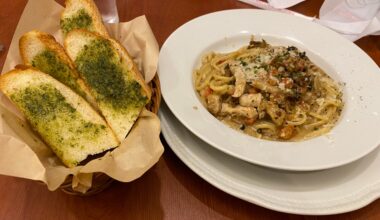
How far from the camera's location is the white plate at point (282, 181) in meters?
1.34

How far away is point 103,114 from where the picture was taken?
4.73 feet

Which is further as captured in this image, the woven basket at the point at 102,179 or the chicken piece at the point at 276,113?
the chicken piece at the point at 276,113

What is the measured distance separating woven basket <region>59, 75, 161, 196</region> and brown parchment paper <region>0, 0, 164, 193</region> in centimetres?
4

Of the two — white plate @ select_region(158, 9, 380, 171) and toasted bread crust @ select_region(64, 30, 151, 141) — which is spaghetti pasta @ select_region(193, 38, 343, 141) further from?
toasted bread crust @ select_region(64, 30, 151, 141)

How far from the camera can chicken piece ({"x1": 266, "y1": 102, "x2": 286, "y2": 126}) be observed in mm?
1812

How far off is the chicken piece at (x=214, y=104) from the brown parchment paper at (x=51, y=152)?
0.40m

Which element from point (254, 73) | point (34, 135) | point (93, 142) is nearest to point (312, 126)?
point (254, 73)

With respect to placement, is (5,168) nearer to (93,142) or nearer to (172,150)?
(93,142)

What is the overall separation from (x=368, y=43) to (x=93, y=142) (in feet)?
6.44

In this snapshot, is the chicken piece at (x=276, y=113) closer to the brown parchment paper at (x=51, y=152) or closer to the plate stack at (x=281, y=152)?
the plate stack at (x=281, y=152)

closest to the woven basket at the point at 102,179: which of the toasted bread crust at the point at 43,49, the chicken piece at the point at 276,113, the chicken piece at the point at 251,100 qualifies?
the toasted bread crust at the point at 43,49

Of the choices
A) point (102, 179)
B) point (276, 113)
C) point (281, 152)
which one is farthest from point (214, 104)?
point (102, 179)

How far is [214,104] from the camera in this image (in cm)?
181

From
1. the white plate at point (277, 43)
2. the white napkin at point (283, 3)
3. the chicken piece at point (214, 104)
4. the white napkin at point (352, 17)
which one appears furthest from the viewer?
the white napkin at point (283, 3)
